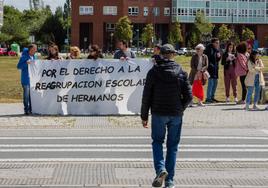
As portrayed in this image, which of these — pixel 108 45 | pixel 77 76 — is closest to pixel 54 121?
pixel 77 76

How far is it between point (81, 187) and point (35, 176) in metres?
1.02

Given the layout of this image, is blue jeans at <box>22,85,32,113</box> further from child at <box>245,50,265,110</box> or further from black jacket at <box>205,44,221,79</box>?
child at <box>245,50,265,110</box>

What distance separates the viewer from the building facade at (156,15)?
13375 cm

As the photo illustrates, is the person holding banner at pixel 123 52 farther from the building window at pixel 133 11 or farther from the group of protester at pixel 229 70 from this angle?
the building window at pixel 133 11

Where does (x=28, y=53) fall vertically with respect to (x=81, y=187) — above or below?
above

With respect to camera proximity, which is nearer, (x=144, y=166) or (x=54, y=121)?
(x=144, y=166)

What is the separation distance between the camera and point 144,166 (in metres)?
9.51

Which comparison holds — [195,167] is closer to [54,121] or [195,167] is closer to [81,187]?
[81,187]

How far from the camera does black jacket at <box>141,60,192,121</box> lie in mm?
7637

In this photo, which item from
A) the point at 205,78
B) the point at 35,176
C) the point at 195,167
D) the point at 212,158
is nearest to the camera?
the point at 35,176

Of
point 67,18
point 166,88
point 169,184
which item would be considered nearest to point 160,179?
point 169,184

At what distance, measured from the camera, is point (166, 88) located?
7.64m

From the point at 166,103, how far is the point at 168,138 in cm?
46

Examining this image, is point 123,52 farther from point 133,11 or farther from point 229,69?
point 133,11
